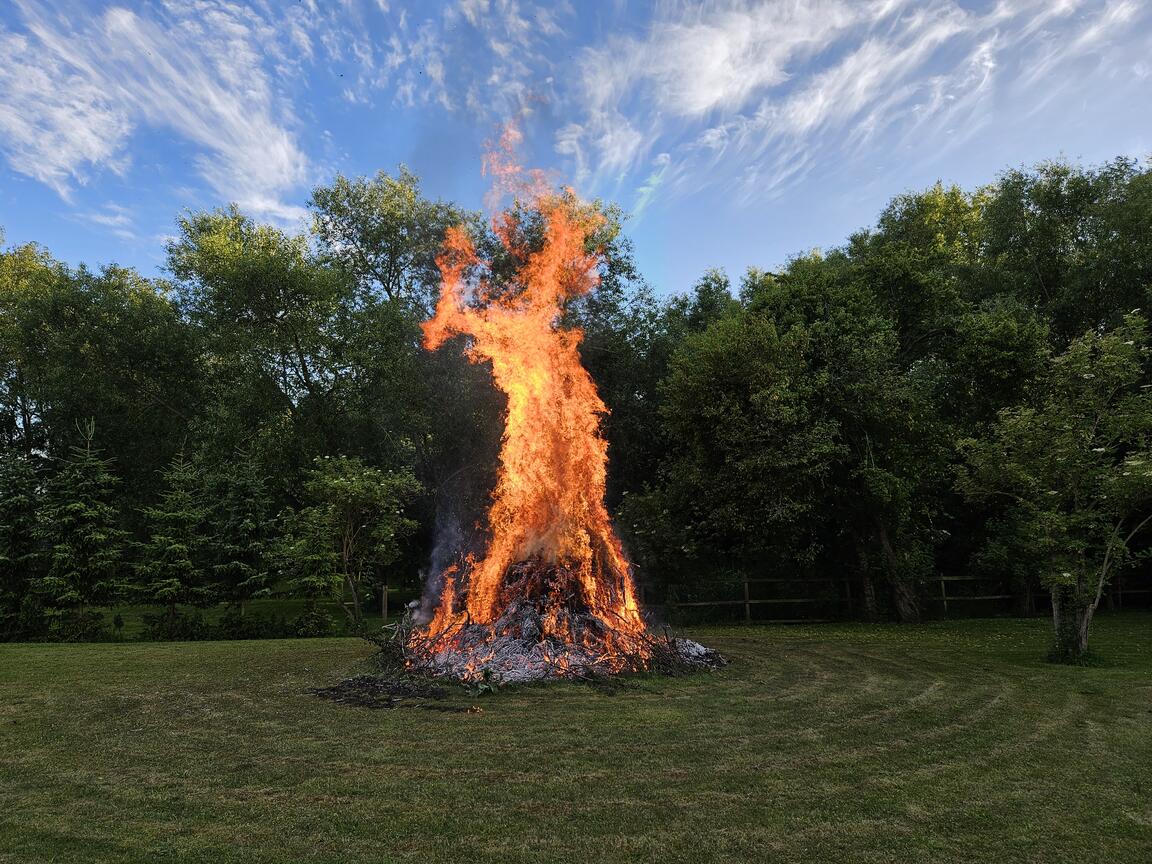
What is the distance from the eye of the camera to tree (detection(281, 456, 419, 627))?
56.7 ft

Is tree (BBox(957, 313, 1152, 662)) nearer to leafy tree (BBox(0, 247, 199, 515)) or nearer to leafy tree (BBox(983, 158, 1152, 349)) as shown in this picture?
leafy tree (BBox(983, 158, 1152, 349))

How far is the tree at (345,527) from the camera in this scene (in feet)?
56.7

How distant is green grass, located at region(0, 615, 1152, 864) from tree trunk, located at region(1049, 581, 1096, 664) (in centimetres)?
76

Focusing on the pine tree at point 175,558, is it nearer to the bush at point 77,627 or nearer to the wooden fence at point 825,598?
the bush at point 77,627

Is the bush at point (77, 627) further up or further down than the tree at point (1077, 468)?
further down

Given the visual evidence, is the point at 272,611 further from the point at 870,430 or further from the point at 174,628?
the point at 870,430

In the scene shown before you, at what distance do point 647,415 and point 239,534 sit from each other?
48.9 ft

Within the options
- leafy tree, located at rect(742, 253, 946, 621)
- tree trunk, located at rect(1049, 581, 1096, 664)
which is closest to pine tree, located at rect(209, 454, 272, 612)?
leafy tree, located at rect(742, 253, 946, 621)

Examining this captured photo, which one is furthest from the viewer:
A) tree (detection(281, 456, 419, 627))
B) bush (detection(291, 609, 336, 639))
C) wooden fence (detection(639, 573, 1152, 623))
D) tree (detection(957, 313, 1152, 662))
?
wooden fence (detection(639, 573, 1152, 623))

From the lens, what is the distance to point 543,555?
12727 millimetres

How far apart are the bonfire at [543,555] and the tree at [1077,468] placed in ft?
19.4

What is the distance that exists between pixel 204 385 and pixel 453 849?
29.9 metres

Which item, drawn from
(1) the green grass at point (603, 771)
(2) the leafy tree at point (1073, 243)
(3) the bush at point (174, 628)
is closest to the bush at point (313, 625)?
(3) the bush at point (174, 628)

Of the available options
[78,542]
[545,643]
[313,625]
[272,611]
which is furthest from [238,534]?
[545,643]
